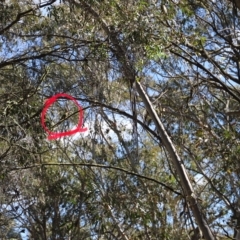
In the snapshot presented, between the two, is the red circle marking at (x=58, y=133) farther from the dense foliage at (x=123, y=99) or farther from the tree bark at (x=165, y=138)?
the tree bark at (x=165, y=138)

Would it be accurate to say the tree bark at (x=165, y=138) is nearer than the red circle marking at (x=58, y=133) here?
Yes

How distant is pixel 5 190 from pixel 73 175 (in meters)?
3.38

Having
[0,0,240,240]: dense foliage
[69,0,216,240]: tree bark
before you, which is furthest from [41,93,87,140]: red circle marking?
[69,0,216,240]: tree bark

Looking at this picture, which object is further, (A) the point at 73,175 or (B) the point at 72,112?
(A) the point at 73,175

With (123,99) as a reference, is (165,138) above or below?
below

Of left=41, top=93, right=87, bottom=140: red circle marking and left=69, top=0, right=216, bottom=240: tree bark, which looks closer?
left=69, top=0, right=216, bottom=240: tree bark

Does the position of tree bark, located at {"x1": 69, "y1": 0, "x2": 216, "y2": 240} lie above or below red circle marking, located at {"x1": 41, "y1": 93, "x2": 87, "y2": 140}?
below

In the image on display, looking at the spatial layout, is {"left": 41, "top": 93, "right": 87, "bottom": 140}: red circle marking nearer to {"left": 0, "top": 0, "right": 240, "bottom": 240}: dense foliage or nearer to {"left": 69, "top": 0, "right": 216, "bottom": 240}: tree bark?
{"left": 0, "top": 0, "right": 240, "bottom": 240}: dense foliage

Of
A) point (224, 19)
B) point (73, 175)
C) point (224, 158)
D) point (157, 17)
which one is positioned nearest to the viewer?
point (157, 17)

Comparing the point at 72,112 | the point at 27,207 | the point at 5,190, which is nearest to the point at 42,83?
the point at 72,112

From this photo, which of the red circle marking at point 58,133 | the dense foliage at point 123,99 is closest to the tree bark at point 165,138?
the dense foliage at point 123,99

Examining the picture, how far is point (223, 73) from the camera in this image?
7.34m

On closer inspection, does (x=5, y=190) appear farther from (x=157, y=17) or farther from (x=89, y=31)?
(x=157, y=17)

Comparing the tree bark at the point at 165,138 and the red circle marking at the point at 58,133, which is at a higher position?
the red circle marking at the point at 58,133
